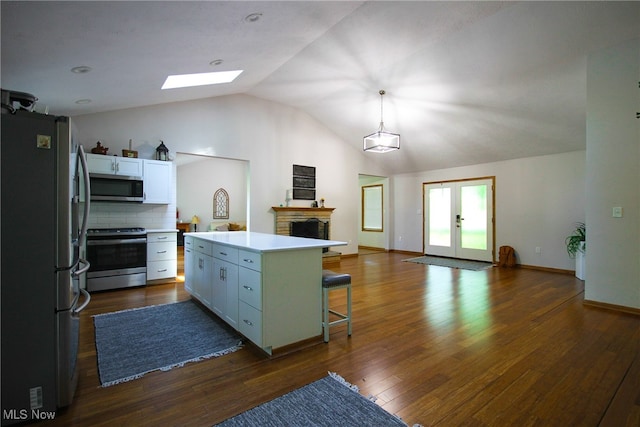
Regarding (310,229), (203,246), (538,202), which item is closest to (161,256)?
(203,246)

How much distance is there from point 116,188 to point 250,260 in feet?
10.7

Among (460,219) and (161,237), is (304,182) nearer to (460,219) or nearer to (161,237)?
(161,237)

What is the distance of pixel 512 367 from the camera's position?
2189 mm

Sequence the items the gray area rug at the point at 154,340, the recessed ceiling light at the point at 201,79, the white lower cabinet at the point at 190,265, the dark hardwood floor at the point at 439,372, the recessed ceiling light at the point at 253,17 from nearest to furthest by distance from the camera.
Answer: the dark hardwood floor at the point at 439,372 < the gray area rug at the point at 154,340 < the recessed ceiling light at the point at 253,17 < the white lower cabinet at the point at 190,265 < the recessed ceiling light at the point at 201,79

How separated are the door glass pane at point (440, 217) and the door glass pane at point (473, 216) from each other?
338 mm

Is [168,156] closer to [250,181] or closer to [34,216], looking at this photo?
[250,181]

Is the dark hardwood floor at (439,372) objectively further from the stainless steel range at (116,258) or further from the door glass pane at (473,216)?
the door glass pane at (473,216)

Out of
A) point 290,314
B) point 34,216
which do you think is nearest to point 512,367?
point 290,314

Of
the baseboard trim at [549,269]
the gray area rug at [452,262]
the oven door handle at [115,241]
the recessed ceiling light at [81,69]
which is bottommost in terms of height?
the gray area rug at [452,262]

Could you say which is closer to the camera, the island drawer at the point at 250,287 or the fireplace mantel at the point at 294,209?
the island drawer at the point at 250,287

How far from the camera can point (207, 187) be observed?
10.3 meters

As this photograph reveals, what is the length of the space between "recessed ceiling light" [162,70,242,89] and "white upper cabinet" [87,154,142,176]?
1.31m

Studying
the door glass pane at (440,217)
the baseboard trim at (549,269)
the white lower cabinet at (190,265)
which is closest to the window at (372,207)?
the door glass pane at (440,217)

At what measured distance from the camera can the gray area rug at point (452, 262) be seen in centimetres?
628
